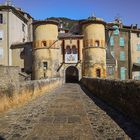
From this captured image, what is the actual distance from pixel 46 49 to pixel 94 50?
7336mm

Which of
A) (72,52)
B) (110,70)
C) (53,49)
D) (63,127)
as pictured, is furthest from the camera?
(110,70)

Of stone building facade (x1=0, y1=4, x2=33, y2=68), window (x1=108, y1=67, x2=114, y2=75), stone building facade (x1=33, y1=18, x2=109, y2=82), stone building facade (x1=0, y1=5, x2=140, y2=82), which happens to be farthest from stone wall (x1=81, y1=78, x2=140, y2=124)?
stone building facade (x1=0, y1=4, x2=33, y2=68)

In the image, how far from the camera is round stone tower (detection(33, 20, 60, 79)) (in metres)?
42.7

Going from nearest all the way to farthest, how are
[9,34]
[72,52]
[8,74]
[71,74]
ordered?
[8,74] → [9,34] → [72,52] → [71,74]

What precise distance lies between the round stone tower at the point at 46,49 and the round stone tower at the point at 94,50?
15.6 feet

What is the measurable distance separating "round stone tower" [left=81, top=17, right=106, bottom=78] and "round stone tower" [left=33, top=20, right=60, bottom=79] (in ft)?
15.6

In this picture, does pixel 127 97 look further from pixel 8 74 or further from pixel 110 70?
pixel 110 70

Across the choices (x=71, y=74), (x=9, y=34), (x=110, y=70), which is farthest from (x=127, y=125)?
(x=71, y=74)

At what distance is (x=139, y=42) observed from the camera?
53500 mm

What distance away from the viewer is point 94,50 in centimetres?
4275

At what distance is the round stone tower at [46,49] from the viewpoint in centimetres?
4269

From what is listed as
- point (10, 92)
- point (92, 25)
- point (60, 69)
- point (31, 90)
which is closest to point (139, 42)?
point (92, 25)

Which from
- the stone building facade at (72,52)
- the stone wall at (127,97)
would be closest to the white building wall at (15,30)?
the stone building facade at (72,52)

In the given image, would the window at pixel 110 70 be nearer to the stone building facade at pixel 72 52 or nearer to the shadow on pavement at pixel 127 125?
the stone building facade at pixel 72 52
